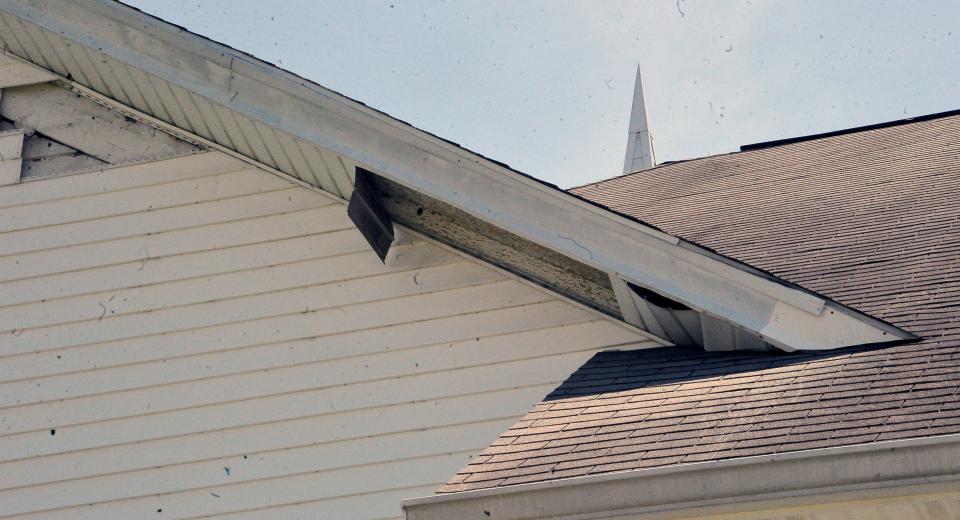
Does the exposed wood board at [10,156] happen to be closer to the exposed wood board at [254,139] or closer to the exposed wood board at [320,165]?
the exposed wood board at [254,139]

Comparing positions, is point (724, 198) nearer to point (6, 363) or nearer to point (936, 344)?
point (936, 344)

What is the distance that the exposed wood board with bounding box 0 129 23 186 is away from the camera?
8.09 meters

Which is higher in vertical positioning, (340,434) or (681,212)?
(681,212)

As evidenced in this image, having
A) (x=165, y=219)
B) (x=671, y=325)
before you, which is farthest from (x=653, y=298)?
(x=165, y=219)

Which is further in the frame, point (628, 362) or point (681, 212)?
point (681, 212)

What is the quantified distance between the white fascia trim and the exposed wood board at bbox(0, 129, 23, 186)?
79 centimetres

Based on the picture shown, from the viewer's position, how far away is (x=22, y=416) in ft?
24.6

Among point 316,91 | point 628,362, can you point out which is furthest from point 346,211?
point 628,362

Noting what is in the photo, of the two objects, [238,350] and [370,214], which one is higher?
→ [370,214]

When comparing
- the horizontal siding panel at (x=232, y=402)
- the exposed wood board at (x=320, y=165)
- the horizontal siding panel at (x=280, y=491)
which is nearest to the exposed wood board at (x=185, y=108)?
the exposed wood board at (x=320, y=165)

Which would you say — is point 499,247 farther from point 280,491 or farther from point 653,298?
point 280,491

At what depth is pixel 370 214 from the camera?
7266mm

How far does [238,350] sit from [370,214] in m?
1.09

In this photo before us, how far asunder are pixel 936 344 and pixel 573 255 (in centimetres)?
184
